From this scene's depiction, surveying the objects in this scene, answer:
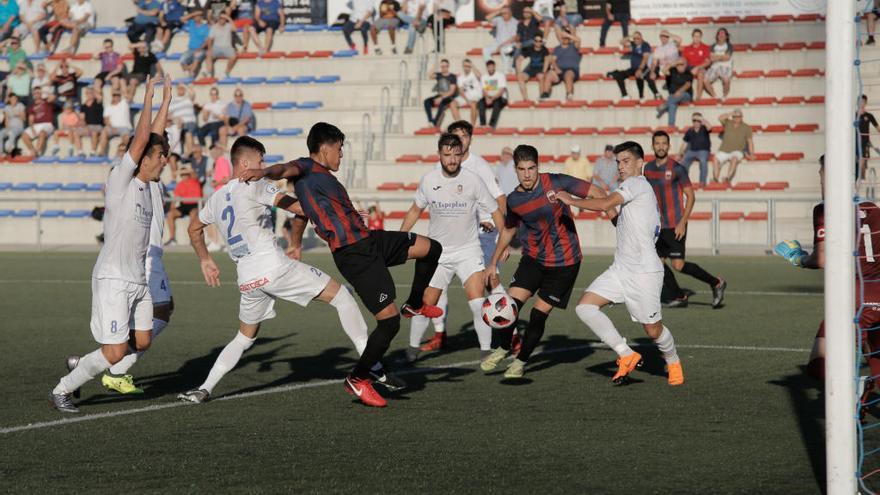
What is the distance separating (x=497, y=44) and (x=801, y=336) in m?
19.2

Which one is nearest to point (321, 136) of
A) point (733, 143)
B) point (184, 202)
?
point (184, 202)

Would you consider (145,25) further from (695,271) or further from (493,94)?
(695,271)

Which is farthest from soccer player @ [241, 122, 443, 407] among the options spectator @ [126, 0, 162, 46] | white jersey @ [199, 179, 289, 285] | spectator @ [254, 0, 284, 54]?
spectator @ [126, 0, 162, 46]

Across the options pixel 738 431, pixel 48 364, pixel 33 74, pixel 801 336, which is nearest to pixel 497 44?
pixel 33 74

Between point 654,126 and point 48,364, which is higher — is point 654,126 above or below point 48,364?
above

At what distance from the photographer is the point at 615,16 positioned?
3100 cm

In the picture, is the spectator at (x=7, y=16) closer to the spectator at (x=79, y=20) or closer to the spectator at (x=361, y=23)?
the spectator at (x=79, y=20)

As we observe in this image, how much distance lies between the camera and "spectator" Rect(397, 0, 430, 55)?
1272 inches

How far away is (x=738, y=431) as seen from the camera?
7.99 m

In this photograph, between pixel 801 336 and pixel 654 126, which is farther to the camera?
pixel 654 126

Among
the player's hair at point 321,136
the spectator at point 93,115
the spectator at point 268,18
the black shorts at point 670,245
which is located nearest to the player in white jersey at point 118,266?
the player's hair at point 321,136

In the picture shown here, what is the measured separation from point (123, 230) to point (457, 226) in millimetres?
3642

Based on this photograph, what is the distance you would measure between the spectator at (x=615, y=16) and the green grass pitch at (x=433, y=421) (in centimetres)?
1769

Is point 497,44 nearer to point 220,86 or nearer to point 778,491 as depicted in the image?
point 220,86
